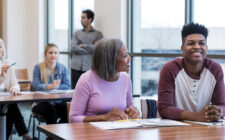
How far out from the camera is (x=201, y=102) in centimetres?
266

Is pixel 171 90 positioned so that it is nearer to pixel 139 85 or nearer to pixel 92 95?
pixel 92 95

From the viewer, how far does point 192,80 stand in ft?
8.62

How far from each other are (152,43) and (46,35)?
3.88 m

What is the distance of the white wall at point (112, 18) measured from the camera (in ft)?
19.5

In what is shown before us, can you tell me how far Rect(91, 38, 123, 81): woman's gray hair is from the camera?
261 centimetres

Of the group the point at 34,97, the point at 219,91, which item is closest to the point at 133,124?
the point at 219,91

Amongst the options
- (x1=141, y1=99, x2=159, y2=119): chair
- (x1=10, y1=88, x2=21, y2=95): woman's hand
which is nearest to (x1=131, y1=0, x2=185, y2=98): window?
(x1=10, y1=88, x2=21, y2=95): woman's hand

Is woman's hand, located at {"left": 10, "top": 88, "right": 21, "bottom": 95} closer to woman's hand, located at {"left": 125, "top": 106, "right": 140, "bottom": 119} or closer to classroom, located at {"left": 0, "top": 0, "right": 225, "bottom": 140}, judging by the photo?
classroom, located at {"left": 0, "top": 0, "right": 225, "bottom": 140}

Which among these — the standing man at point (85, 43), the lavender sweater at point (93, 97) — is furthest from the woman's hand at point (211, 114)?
the standing man at point (85, 43)

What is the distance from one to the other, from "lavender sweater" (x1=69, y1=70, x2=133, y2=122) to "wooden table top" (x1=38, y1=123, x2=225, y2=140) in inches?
12.7

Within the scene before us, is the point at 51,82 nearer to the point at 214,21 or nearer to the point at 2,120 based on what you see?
the point at 2,120

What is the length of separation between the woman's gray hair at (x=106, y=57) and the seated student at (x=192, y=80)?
1.12 feet

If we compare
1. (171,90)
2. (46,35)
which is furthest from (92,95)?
(46,35)

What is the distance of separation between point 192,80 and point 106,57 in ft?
1.89
